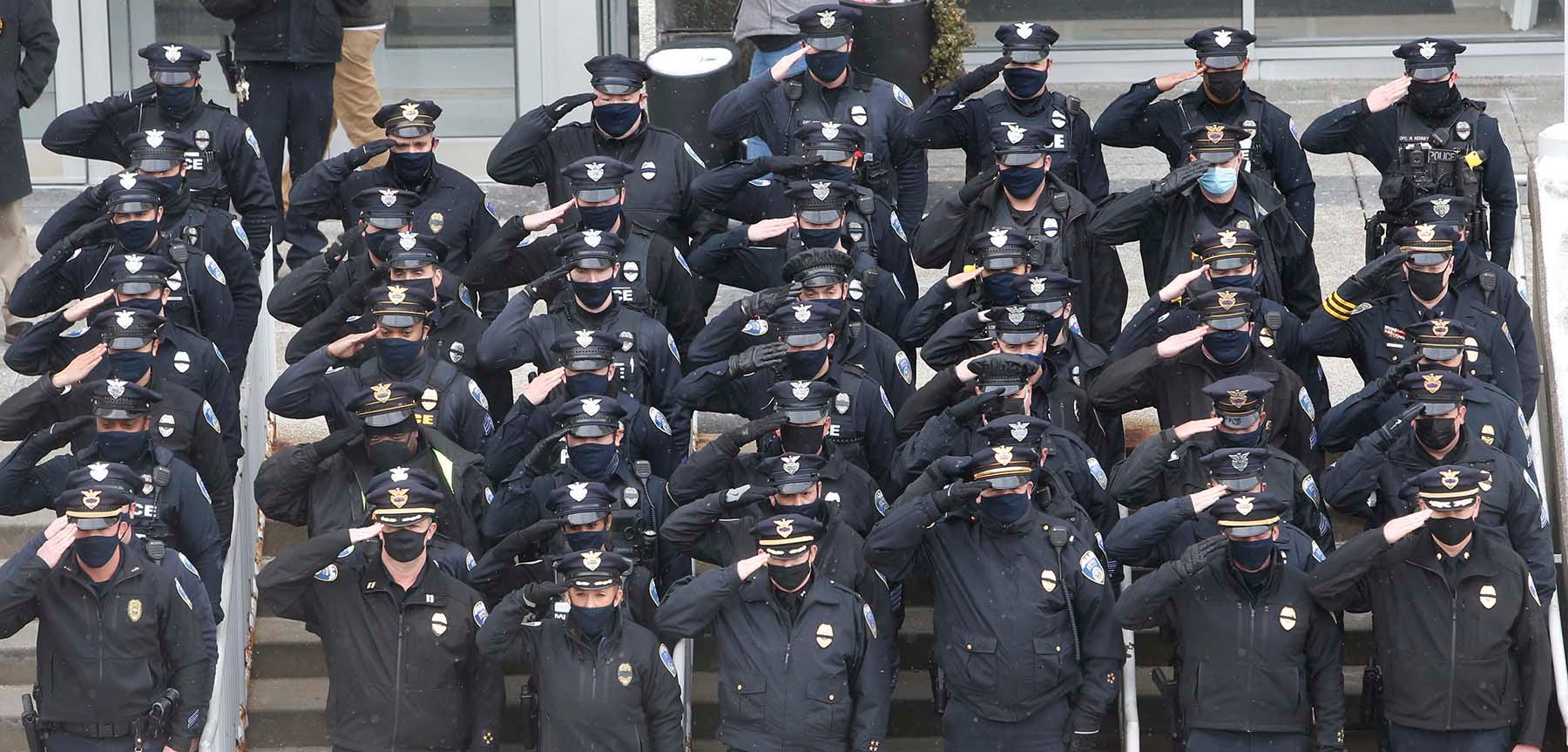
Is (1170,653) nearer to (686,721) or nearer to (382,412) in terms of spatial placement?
(686,721)

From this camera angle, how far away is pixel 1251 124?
38.7 ft

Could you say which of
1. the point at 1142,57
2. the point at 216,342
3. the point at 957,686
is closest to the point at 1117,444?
the point at 957,686

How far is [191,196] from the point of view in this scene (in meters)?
12.0

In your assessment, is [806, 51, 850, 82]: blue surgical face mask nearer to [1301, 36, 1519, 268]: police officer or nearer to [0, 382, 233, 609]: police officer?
[1301, 36, 1519, 268]: police officer

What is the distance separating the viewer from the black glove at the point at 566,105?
12.0 metres

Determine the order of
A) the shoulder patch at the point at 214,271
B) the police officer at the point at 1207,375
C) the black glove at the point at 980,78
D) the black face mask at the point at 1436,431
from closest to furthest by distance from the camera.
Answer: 1. the black face mask at the point at 1436,431
2. the police officer at the point at 1207,375
3. the shoulder patch at the point at 214,271
4. the black glove at the point at 980,78

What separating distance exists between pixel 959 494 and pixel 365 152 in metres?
3.75

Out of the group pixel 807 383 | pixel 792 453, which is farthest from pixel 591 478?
pixel 807 383

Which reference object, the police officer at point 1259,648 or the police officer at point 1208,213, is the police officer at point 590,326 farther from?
the police officer at point 1259,648

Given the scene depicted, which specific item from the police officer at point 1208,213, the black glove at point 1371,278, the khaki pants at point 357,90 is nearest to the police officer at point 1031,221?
the police officer at point 1208,213

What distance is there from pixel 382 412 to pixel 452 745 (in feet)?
4.49

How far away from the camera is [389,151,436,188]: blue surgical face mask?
1188 cm

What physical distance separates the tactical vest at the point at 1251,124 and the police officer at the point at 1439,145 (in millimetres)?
440

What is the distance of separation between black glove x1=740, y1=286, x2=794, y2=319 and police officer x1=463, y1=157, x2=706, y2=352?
518mm
